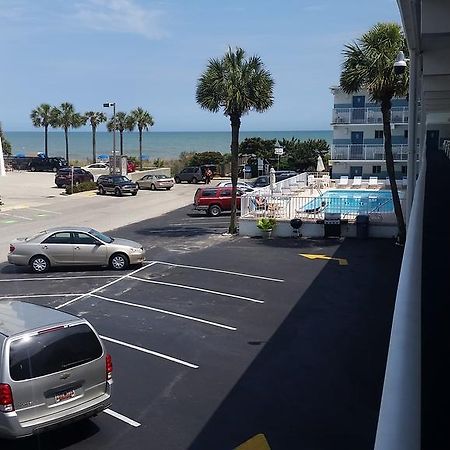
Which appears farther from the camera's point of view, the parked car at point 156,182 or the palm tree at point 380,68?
the parked car at point 156,182

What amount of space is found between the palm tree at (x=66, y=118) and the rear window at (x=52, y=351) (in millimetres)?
81899

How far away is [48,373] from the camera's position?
7.80 metres

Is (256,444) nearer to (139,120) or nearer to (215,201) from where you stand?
(215,201)

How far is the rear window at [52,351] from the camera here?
7707 millimetres

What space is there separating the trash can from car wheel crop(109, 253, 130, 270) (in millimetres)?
10206

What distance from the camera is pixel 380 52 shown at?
2380 centimetres

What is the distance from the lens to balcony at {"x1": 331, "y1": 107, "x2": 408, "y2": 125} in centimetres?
4894

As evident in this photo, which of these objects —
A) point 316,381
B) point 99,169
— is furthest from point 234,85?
point 99,169

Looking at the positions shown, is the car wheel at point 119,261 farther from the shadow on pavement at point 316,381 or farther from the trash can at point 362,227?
the trash can at point 362,227

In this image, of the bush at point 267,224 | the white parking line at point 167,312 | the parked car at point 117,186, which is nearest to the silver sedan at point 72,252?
the white parking line at point 167,312

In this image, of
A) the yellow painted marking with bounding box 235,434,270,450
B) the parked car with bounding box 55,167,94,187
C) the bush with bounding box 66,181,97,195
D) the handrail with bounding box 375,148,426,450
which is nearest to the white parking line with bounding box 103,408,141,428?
the yellow painted marking with bounding box 235,434,270,450

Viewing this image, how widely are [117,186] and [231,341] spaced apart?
118 ft

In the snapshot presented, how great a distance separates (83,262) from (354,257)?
886 centimetres

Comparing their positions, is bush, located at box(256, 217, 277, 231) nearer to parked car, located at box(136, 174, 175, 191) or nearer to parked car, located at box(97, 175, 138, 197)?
parked car, located at box(97, 175, 138, 197)
